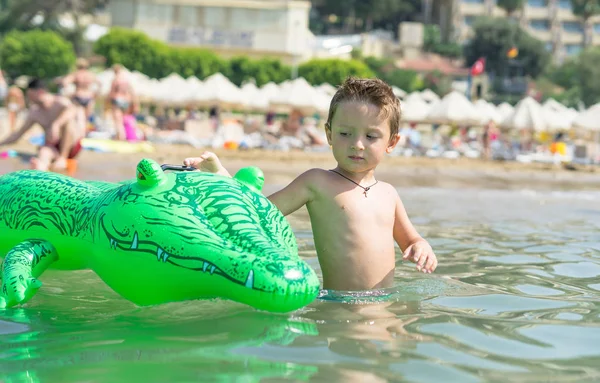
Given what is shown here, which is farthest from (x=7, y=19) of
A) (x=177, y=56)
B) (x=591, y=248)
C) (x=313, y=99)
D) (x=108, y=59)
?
(x=591, y=248)

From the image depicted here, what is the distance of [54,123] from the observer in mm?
11148

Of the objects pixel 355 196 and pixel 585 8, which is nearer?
pixel 355 196

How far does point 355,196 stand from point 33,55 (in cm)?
5353

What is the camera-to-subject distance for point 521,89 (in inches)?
3413

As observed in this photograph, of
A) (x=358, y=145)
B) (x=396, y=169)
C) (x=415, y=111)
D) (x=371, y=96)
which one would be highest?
(x=371, y=96)

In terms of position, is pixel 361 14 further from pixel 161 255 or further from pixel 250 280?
pixel 250 280

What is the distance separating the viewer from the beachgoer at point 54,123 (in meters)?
11.1

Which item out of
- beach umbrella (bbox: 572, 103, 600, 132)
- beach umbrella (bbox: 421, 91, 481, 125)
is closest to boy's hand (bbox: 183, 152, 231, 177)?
beach umbrella (bbox: 572, 103, 600, 132)

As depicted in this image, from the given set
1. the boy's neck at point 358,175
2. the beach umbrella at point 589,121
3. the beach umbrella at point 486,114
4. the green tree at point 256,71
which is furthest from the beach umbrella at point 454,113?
the green tree at point 256,71

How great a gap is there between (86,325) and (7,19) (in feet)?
222

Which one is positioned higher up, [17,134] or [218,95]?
[17,134]

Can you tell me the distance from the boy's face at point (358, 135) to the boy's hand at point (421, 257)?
46 centimetres

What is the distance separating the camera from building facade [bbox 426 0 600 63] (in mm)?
102000

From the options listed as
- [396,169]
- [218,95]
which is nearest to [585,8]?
[218,95]
